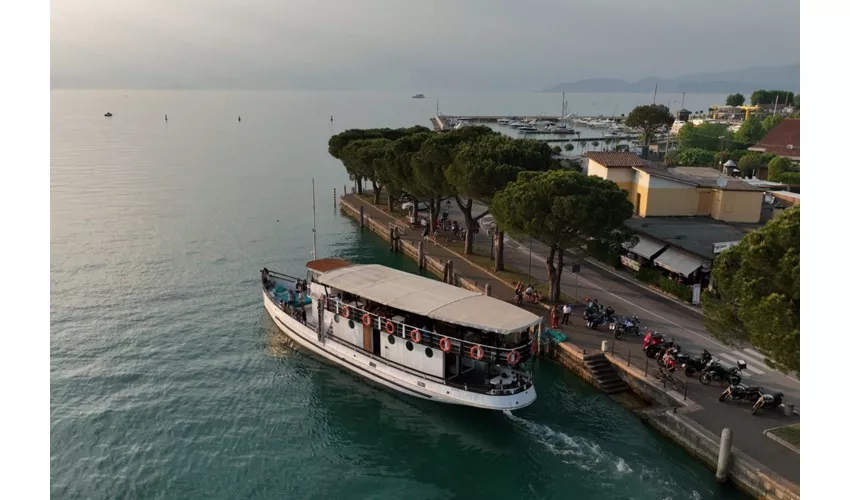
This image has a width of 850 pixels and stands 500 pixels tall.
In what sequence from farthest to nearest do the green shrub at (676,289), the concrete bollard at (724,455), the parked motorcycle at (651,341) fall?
the green shrub at (676,289) < the parked motorcycle at (651,341) < the concrete bollard at (724,455)

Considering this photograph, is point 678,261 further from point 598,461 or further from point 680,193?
point 598,461

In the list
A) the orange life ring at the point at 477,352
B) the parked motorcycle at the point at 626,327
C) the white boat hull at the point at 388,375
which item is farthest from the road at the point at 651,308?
the orange life ring at the point at 477,352

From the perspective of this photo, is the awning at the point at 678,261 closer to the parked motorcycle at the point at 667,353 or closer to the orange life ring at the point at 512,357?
the parked motorcycle at the point at 667,353

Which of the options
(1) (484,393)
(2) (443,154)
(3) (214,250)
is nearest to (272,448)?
(1) (484,393)

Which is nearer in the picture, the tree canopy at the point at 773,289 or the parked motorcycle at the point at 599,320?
the tree canopy at the point at 773,289

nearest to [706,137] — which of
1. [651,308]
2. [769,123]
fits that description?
[769,123]

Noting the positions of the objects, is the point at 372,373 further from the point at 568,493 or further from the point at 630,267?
the point at 630,267
